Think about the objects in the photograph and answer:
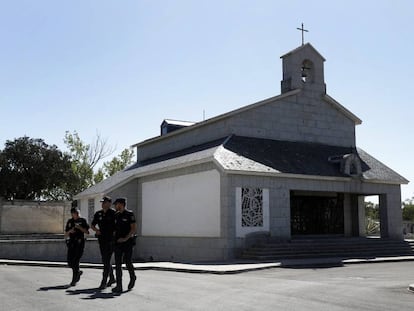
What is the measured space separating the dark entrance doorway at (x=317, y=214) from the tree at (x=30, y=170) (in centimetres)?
3283

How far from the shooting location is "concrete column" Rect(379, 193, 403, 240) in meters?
25.5

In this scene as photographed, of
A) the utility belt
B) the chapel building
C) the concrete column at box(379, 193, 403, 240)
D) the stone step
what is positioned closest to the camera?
the utility belt

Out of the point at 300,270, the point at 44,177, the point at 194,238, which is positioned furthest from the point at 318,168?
the point at 44,177

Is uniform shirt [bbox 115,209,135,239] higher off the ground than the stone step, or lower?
higher

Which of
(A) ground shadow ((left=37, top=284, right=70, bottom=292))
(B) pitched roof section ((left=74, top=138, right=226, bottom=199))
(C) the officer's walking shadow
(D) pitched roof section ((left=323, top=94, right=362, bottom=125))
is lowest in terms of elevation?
(A) ground shadow ((left=37, top=284, right=70, bottom=292))

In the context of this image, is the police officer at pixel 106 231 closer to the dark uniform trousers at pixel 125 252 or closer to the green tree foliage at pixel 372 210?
the dark uniform trousers at pixel 125 252

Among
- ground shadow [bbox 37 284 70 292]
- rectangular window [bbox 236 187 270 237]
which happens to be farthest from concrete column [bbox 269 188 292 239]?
ground shadow [bbox 37 284 70 292]

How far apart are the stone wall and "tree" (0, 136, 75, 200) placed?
10.4m

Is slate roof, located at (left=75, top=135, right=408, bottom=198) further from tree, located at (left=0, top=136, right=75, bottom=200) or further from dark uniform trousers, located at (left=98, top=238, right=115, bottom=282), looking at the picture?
tree, located at (left=0, top=136, right=75, bottom=200)

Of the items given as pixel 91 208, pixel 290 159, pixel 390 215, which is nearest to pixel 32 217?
pixel 91 208

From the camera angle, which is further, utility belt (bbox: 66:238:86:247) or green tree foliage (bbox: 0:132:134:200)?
green tree foliage (bbox: 0:132:134:200)

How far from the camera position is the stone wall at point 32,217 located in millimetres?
39684

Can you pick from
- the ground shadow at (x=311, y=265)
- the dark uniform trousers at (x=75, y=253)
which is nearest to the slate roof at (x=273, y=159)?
the ground shadow at (x=311, y=265)

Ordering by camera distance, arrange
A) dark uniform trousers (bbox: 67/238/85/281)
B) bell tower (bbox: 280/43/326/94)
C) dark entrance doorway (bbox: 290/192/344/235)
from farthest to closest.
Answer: bell tower (bbox: 280/43/326/94), dark entrance doorway (bbox: 290/192/344/235), dark uniform trousers (bbox: 67/238/85/281)
